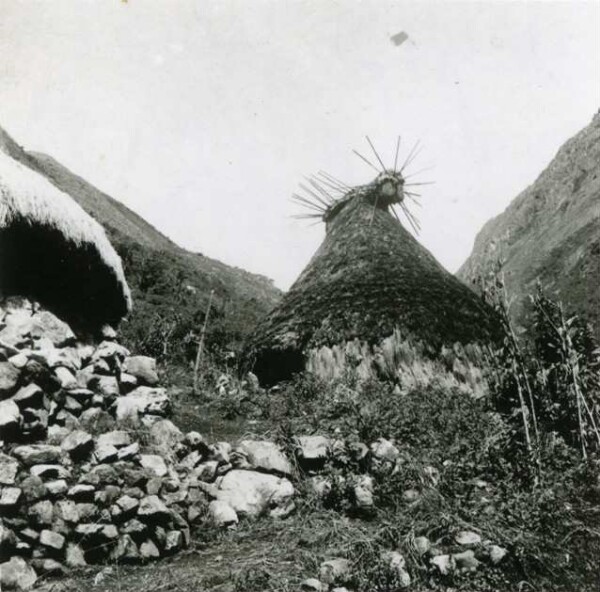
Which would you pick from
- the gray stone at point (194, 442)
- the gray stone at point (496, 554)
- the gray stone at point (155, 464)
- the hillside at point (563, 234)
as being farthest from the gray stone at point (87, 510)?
the hillside at point (563, 234)

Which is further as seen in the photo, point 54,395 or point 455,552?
point 54,395

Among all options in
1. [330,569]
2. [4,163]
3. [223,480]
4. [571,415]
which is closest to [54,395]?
[223,480]

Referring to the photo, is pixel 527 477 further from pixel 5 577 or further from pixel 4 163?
pixel 4 163

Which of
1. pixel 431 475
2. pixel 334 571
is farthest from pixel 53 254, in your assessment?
pixel 431 475

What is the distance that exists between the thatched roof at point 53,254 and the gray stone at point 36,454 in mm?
1871

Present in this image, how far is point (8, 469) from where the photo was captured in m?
3.55

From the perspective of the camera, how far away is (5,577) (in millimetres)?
3160

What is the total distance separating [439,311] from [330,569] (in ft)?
20.8

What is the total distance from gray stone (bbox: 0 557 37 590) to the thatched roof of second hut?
565 cm

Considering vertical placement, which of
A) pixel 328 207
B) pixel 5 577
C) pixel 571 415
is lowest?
pixel 5 577

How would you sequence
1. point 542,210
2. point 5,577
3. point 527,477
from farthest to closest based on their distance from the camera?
point 542,210 → point 527,477 → point 5,577

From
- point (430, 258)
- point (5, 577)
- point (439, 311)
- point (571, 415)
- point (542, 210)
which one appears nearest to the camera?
point (5, 577)

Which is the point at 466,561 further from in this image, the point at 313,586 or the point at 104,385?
the point at 104,385

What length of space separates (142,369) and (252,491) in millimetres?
2005
